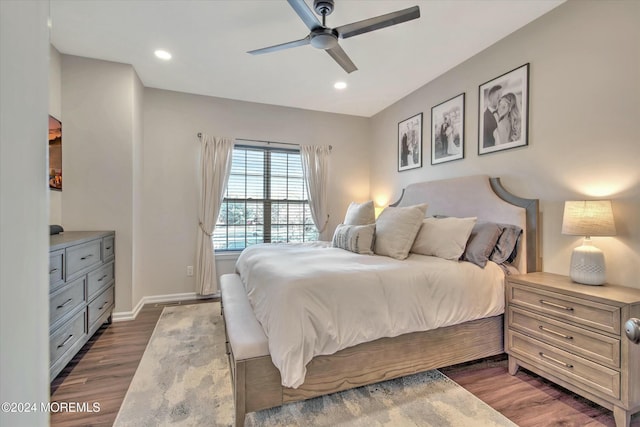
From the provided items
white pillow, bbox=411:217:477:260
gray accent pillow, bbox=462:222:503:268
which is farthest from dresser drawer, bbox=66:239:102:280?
gray accent pillow, bbox=462:222:503:268

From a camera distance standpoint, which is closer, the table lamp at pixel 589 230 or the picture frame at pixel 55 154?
the table lamp at pixel 589 230

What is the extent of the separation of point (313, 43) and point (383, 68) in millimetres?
1328

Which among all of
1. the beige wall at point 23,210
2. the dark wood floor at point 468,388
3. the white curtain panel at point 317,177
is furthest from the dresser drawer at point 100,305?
the white curtain panel at point 317,177

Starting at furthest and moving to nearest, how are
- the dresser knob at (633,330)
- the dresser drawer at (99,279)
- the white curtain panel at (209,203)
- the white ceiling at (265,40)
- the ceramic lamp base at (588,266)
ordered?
the white curtain panel at (209,203) → the dresser drawer at (99,279) → the white ceiling at (265,40) → the ceramic lamp base at (588,266) → the dresser knob at (633,330)

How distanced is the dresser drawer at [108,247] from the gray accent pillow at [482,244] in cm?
329

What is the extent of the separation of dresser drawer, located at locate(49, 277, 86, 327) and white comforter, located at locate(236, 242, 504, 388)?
4.02ft

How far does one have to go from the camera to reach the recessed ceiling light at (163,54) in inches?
110

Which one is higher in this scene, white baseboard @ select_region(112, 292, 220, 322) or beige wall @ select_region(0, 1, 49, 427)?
beige wall @ select_region(0, 1, 49, 427)

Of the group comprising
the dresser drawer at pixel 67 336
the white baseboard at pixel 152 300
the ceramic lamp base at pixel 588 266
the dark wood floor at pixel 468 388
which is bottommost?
the dark wood floor at pixel 468 388

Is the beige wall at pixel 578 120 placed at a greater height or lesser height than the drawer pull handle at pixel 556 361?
greater

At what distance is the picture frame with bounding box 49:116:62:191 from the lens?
264 centimetres

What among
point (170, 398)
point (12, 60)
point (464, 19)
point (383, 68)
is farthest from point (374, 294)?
point (383, 68)

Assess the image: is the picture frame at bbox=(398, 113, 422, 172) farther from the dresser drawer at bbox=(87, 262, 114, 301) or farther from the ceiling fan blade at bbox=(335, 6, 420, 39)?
the dresser drawer at bbox=(87, 262, 114, 301)

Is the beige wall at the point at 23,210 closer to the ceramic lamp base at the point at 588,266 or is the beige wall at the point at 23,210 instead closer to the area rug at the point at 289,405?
the area rug at the point at 289,405
